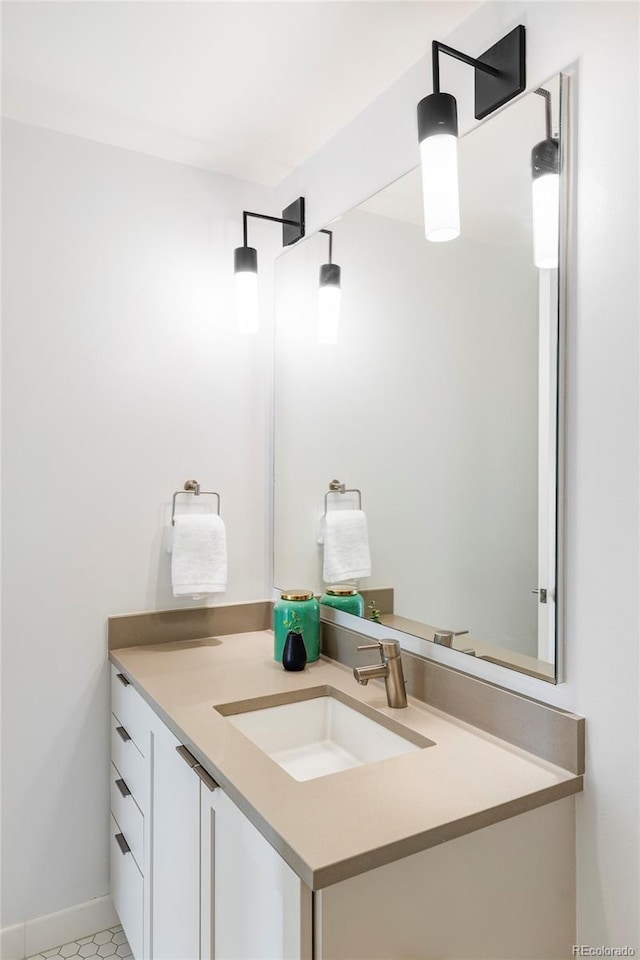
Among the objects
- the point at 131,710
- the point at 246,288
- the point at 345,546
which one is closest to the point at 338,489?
the point at 345,546

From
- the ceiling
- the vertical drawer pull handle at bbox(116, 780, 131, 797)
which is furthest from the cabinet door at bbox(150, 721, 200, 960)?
the ceiling

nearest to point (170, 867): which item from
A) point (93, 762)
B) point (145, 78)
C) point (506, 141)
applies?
point (93, 762)

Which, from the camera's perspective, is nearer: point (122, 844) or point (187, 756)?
point (187, 756)

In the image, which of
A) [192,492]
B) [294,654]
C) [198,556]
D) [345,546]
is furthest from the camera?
[192,492]

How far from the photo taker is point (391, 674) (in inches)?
57.4

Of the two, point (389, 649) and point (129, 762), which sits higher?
point (389, 649)

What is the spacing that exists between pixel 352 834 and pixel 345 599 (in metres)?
0.93

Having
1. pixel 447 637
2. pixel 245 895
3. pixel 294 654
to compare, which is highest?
pixel 447 637

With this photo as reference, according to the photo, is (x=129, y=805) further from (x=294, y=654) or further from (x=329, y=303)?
(x=329, y=303)

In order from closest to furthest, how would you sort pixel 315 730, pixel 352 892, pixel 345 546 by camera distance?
pixel 352 892, pixel 315 730, pixel 345 546

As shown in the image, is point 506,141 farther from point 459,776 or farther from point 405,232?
point 459,776

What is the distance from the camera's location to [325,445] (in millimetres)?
1949

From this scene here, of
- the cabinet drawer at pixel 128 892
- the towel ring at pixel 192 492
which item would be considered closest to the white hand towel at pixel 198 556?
the towel ring at pixel 192 492

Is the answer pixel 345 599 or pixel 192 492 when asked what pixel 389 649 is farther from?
pixel 192 492
